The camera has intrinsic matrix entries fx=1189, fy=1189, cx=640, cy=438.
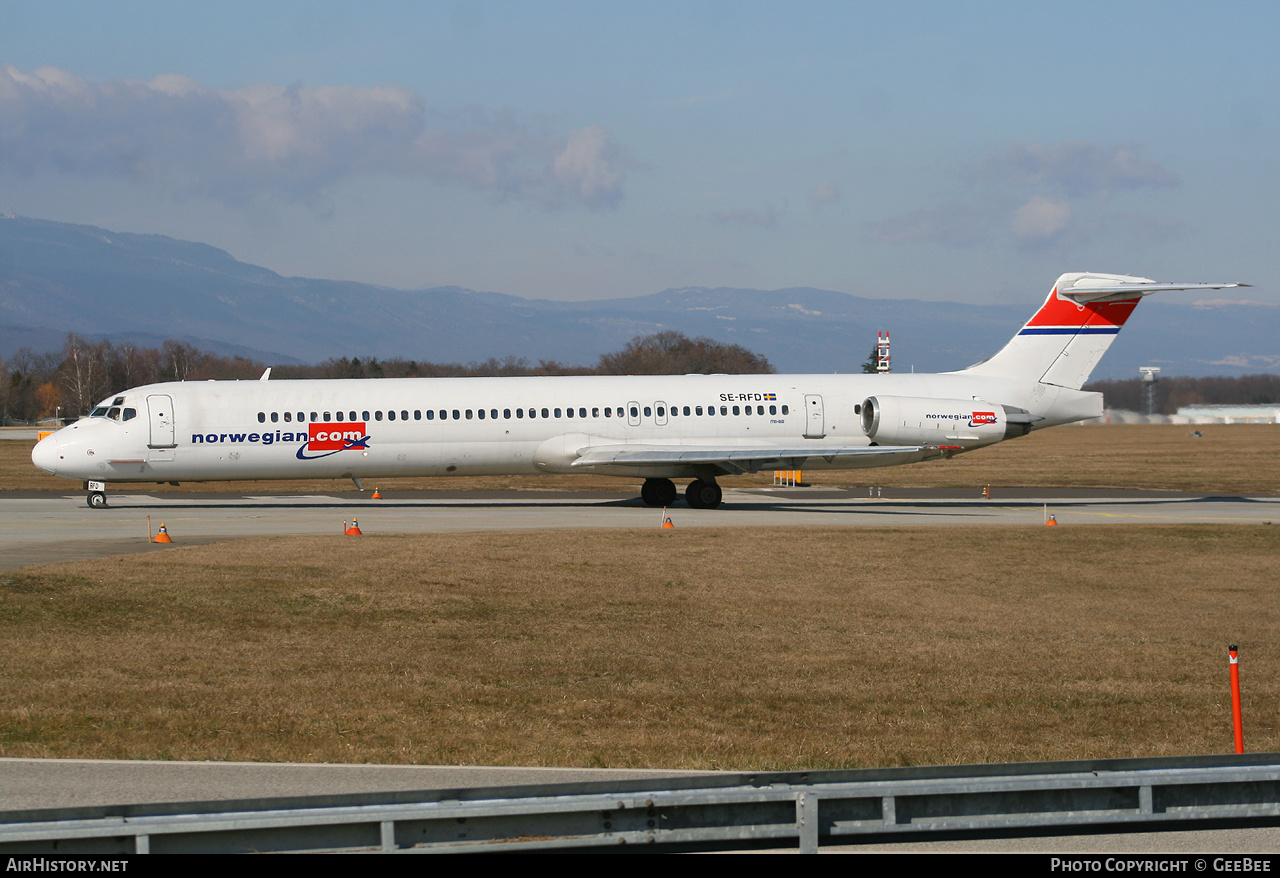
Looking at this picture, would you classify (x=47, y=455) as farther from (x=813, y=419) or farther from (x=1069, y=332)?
→ (x=1069, y=332)

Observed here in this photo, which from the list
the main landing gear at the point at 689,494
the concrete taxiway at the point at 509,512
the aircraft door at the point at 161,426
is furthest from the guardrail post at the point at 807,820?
the aircraft door at the point at 161,426

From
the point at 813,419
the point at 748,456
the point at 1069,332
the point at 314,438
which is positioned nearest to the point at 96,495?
the point at 314,438

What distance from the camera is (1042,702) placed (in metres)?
10.9

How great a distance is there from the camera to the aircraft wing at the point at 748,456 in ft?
97.6

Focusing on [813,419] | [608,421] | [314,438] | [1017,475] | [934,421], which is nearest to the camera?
[314,438]

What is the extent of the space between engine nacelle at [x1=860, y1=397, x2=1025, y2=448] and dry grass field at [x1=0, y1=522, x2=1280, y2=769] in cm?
971

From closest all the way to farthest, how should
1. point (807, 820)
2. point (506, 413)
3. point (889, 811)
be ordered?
point (807, 820), point (889, 811), point (506, 413)

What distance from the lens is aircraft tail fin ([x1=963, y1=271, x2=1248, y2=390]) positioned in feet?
106

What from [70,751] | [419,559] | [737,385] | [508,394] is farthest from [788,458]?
[70,751]

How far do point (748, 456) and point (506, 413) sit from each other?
6221 millimetres

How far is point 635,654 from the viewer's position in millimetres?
12945

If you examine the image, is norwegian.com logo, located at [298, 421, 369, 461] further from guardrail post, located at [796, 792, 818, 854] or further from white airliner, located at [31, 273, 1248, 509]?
guardrail post, located at [796, 792, 818, 854]

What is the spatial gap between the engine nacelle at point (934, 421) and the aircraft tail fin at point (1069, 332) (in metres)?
1.58

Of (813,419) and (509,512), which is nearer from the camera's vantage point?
(509,512)
